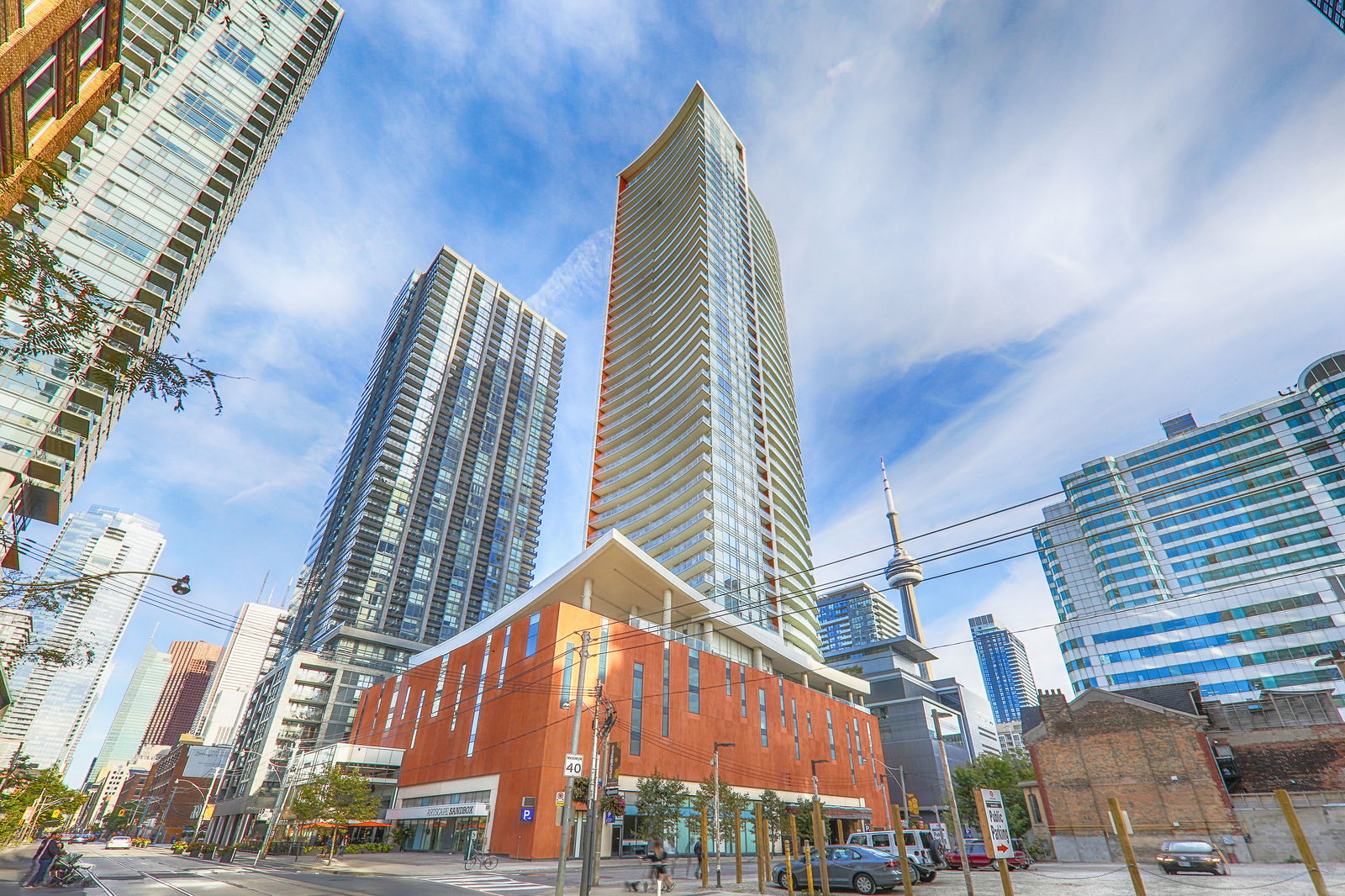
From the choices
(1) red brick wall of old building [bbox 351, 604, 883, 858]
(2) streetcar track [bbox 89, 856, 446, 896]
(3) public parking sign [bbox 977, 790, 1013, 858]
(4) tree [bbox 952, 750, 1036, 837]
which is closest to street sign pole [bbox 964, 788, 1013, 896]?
(3) public parking sign [bbox 977, 790, 1013, 858]

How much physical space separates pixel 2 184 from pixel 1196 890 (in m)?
32.2

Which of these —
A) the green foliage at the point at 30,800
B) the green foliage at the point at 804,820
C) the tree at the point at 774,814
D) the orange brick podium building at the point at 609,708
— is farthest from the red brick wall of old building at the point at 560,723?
the green foliage at the point at 30,800

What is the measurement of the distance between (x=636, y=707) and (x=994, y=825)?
1301 inches

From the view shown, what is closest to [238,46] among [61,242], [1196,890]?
[61,242]

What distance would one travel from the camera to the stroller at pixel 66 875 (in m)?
20.8

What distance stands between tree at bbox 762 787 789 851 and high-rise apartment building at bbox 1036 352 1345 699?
5059 centimetres

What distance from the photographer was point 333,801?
139ft

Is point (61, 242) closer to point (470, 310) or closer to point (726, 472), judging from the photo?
point (726, 472)

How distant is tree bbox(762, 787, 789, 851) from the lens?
45.1m

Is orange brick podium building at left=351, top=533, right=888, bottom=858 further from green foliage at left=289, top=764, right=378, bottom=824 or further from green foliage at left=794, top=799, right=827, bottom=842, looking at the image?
green foliage at left=289, top=764, right=378, bottom=824

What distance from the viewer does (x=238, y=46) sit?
62.8 m

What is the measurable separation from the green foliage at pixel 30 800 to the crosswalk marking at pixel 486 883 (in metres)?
33.1

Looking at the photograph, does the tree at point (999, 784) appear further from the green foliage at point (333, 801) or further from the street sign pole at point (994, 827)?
the green foliage at point (333, 801)

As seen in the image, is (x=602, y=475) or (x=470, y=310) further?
(x=470, y=310)
